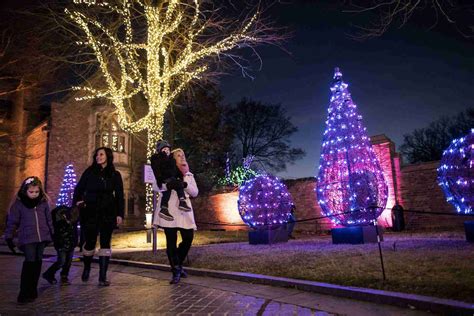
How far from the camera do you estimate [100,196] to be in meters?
5.93

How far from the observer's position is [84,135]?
23.6 m

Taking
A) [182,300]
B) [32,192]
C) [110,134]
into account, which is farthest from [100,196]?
[110,134]

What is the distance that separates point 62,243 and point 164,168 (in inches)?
87.8

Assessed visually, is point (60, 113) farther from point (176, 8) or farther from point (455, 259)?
point (455, 259)

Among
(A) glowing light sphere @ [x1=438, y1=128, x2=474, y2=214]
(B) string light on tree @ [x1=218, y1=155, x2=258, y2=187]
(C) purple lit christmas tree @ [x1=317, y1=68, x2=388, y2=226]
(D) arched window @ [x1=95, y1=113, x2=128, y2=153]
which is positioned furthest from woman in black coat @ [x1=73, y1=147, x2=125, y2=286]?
(B) string light on tree @ [x1=218, y1=155, x2=258, y2=187]

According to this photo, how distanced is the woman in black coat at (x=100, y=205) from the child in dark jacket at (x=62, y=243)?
37cm

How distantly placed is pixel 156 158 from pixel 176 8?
31.2ft

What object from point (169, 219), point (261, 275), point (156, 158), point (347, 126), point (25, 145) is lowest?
point (261, 275)

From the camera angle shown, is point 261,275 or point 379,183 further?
point 379,183

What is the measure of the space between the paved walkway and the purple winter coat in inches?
31.3

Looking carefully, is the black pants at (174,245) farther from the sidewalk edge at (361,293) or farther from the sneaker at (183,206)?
the sidewalk edge at (361,293)

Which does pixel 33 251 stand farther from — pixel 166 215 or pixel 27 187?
pixel 166 215

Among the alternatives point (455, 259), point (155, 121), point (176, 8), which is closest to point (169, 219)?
point (455, 259)

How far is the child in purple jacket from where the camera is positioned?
4895 millimetres
